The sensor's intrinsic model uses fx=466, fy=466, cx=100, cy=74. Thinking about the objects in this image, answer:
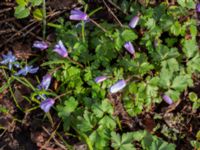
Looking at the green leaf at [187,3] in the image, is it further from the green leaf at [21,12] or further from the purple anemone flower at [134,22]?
the green leaf at [21,12]

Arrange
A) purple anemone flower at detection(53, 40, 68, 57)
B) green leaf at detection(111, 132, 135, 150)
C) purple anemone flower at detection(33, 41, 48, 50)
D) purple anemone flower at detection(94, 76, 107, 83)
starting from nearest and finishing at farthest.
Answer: green leaf at detection(111, 132, 135, 150)
purple anemone flower at detection(94, 76, 107, 83)
purple anemone flower at detection(53, 40, 68, 57)
purple anemone flower at detection(33, 41, 48, 50)

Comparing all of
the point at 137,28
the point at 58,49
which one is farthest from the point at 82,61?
the point at 137,28

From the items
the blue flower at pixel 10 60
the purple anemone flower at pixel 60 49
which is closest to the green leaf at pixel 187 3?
the purple anemone flower at pixel 60 49

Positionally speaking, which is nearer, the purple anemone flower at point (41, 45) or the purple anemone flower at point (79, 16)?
the purple anemone flower at point (79, 16)

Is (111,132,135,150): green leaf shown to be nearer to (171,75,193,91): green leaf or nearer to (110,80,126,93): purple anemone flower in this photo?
(110,80,126,93): purple anemone flower

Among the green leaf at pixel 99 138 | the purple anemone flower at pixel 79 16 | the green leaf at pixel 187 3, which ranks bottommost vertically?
the green leaf at pixel 99 138

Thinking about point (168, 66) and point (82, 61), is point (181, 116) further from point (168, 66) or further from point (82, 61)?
point (82, 61)

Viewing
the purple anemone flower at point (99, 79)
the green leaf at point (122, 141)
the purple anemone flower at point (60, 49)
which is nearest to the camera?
the green leaf at point (122, 141)

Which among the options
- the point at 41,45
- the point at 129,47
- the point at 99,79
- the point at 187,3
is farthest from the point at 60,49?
the point at 187,3

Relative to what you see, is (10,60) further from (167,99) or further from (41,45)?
(167,99)

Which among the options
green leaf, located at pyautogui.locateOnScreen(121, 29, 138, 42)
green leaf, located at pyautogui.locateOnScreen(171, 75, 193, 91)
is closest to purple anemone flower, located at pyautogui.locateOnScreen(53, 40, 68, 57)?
green leaf, located at pyautogui.locateOnScreen(121, 29, 138, 42)
